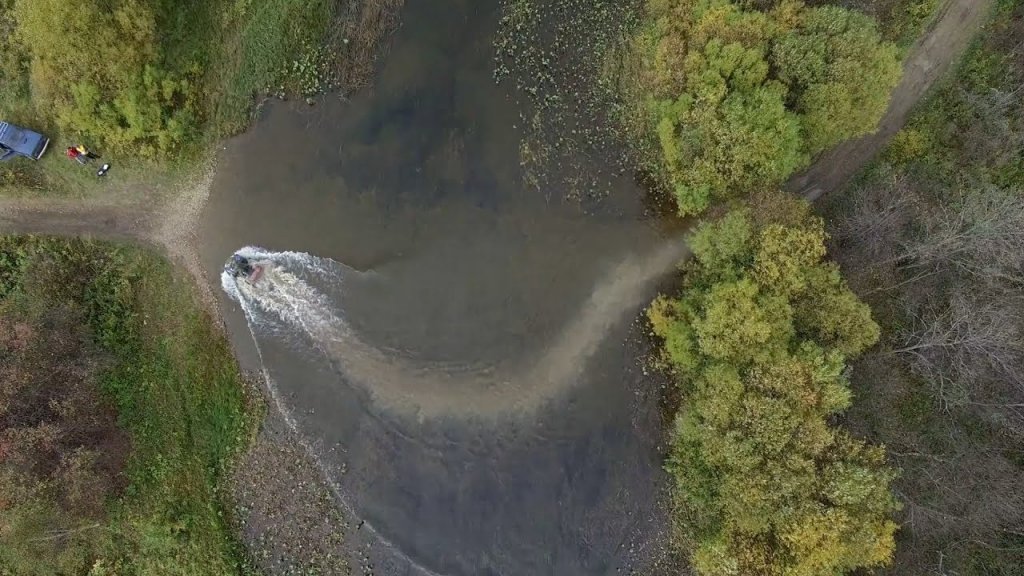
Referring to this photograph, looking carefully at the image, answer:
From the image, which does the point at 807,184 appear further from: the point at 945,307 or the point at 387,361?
the point at 387,361

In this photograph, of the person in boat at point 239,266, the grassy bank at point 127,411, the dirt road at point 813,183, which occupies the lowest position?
the grassy bank at point 127,411

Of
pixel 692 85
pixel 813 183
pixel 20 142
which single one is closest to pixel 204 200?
pixel 20 142

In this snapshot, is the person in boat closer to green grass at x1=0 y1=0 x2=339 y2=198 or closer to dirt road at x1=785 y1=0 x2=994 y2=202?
green grass at x1=0 y1=0 x2=339 y2=198

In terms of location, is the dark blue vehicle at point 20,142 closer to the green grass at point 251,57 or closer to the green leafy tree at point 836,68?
the green grass at point 251,57

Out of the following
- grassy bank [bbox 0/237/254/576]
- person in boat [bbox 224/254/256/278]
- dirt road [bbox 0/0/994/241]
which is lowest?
grassy bank [bbox 0/237/254/576]

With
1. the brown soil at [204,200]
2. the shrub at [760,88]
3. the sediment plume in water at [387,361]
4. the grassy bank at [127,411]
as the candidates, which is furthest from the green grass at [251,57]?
the shrub at [760,88]

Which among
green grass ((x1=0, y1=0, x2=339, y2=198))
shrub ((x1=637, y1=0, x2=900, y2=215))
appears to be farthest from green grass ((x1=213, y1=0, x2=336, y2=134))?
shrub ((x1=637, y1=0, x2=900, y2=215))
